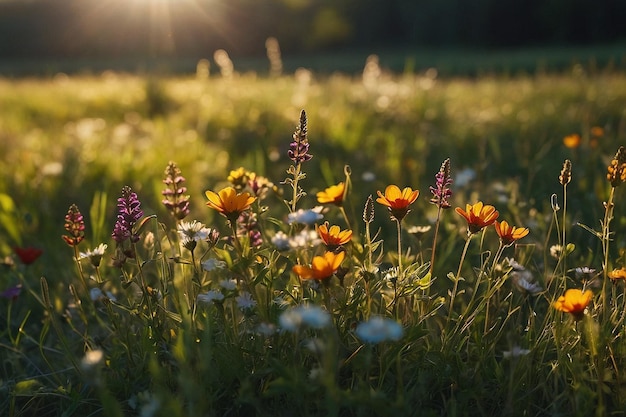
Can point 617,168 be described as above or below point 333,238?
above

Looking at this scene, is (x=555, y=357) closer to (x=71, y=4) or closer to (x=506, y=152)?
(x=506, y=152)

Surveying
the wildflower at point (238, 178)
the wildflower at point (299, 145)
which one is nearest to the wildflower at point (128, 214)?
the wildflower at point (238, 178)

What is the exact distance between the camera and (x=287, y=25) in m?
32.6

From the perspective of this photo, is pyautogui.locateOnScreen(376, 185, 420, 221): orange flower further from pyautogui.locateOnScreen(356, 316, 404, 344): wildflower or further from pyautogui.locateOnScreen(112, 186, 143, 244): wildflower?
pyautogui.locateOnScreen(112, 186, 143, 244): wildflower

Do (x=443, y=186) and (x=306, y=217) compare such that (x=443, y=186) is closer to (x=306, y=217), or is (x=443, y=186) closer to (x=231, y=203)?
(x=306, y=217)

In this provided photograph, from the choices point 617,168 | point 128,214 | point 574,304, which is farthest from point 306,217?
point 617,168

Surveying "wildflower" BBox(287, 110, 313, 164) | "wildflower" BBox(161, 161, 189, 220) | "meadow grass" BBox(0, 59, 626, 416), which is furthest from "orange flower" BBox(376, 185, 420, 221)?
"wildflower" BBox(161, 161, 189, 220)

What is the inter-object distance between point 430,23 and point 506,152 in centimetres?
2981

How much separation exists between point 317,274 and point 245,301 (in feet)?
0.92

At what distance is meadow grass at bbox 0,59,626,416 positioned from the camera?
1.37 m

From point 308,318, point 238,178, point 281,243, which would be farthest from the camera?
point 238,178

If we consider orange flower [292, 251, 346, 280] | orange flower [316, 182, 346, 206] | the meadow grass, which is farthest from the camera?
orange flower [316, 182, 346, 206]

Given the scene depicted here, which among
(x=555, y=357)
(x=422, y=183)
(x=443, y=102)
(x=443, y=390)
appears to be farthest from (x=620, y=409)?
(x=443, y=102)

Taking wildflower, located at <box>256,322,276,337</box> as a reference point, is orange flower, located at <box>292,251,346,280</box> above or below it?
above
